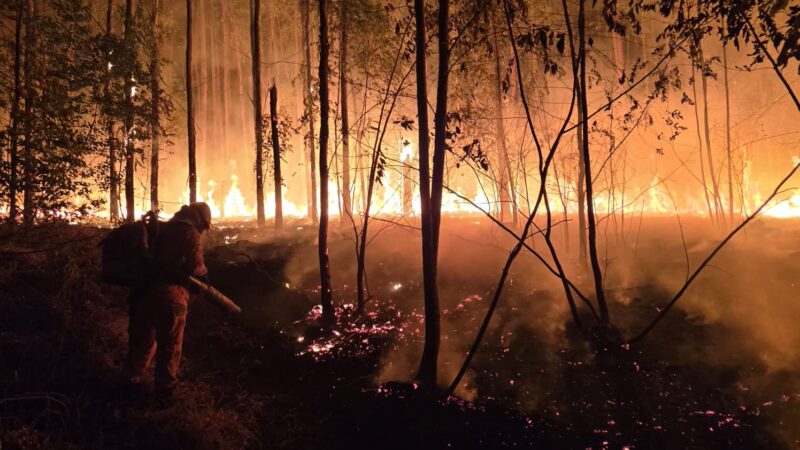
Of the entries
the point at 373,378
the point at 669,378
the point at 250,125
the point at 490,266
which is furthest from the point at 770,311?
the point at 250,125

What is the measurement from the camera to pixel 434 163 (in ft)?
18.6

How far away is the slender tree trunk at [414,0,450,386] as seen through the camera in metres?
5.50

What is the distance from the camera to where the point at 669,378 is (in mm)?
6695

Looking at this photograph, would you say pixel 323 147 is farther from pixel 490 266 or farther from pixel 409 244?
pixel 409 244

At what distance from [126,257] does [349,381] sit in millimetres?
3729

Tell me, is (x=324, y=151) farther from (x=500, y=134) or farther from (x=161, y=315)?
(x=500, y=134)

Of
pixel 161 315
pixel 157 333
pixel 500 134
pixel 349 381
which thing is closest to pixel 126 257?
pixel 161 315

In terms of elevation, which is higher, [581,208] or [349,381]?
[581,208]

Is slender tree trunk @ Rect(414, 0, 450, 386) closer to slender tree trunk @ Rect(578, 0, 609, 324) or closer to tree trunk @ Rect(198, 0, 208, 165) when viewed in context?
slender tree trunk @ Rect(578, 0, 609, 324)

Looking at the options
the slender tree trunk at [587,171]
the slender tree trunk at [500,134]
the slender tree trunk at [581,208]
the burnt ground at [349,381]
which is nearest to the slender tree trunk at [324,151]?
the burnt ground at [349,381]

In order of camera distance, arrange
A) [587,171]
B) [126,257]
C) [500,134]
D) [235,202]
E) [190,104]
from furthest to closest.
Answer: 1. [235,202]
2. [500,134]
3. [190,104]
4. [587,171]
5. [126,257]

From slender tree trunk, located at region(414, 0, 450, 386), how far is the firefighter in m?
3.10

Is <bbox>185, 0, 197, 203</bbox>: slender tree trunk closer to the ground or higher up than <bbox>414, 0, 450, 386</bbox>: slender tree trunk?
higher up

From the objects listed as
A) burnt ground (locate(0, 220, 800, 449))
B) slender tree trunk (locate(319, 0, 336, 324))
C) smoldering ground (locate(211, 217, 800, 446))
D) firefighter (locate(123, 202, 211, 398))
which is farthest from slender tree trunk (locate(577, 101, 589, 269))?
firefighter (locate(123, 202, 211, 398))
